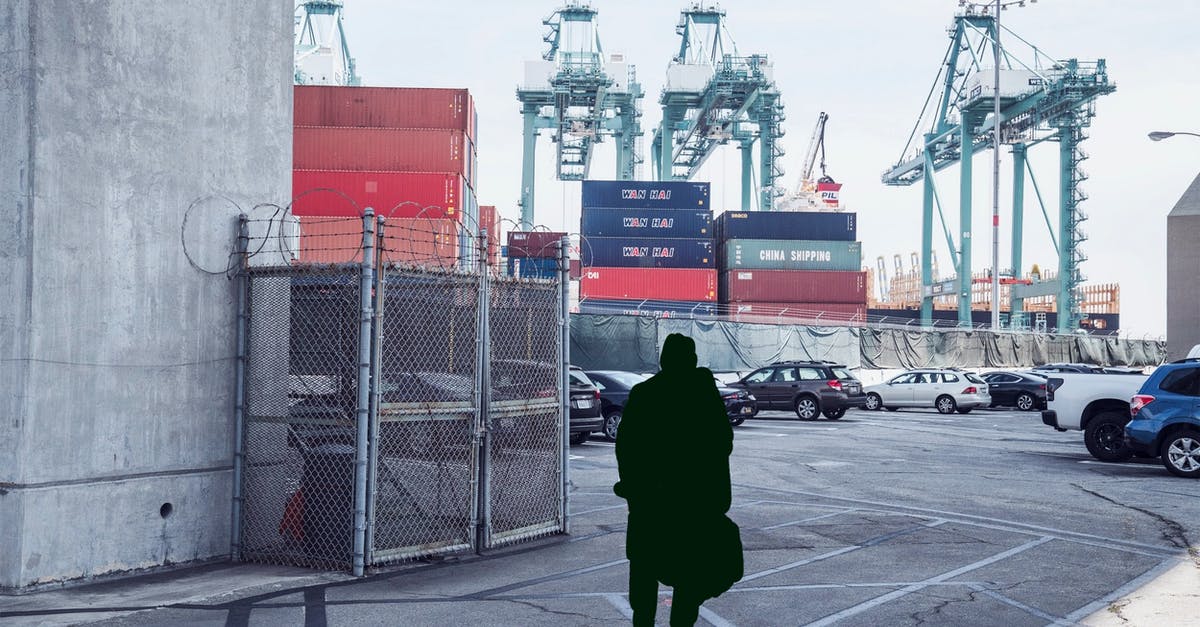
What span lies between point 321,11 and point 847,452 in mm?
66586

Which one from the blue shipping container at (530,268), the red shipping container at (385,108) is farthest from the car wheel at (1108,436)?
the red shipping container at (385,108)

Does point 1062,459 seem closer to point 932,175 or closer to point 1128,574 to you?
point 1128,574

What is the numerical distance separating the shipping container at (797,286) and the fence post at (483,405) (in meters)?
43.5

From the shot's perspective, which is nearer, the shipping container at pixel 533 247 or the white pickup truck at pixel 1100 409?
the shipping container at pixel 533 247

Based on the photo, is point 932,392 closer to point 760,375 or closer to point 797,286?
point 760,375

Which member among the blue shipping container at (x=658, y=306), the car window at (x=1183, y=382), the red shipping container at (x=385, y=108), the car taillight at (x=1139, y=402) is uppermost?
the red shipping container at (x=385, y=108)

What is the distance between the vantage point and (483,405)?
888 cm

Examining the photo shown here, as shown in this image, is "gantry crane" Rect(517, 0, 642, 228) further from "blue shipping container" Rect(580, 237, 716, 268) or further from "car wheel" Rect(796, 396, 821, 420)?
"car wheel" Rect(796, 396, 821, 420)

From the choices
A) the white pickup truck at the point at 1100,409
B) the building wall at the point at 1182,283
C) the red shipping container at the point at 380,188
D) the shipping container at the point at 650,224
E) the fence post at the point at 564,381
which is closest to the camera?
the fence post at the point at 564,381

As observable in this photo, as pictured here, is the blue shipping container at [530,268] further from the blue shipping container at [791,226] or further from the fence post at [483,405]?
the blue shipping container at [791,226]

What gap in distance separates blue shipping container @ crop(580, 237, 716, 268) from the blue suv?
38647 millimetres

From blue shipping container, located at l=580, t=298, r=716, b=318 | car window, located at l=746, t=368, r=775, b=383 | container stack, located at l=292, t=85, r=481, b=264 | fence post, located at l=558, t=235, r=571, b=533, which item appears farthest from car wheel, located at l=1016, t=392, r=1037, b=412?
fence post, located at l=558, t=235, r=571, b=533

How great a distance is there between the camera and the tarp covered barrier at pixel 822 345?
39188 millimetres

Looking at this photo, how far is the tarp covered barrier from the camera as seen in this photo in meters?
39.2
